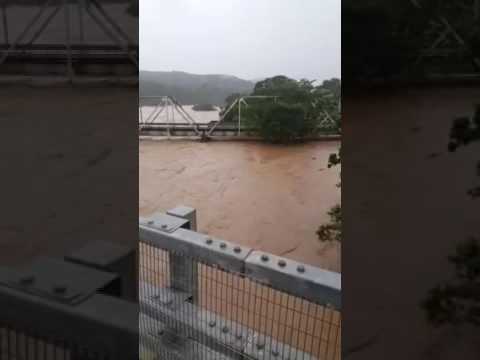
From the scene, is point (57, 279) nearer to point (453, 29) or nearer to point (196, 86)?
point (196, 86)

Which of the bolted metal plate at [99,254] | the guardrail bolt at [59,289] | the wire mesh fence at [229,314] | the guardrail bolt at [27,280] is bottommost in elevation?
the wire mesh fence at [229,314]

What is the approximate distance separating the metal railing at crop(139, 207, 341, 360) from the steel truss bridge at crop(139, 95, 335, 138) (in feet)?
0.84

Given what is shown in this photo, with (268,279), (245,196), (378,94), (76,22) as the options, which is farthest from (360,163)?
(245,196)

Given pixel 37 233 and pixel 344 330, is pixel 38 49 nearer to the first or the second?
pixel 37 233

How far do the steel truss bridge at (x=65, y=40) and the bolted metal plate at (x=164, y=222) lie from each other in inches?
18.5

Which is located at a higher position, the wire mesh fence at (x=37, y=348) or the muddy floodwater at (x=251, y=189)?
the muddy floodwater at (x=251, y=189)

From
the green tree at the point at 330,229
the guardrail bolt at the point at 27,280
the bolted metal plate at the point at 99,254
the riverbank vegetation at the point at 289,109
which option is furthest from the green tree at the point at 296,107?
the guardrail bolt at the point at 27,280

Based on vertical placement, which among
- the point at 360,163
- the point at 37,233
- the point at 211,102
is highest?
the point at 211,102

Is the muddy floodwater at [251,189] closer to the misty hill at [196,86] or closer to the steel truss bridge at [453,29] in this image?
the misty hill at [196,86]

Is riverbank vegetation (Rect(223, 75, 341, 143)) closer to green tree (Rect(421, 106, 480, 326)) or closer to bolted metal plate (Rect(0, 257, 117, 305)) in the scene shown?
green tree (Rect(421, 106, 480, 326))

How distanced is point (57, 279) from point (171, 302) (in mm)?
489

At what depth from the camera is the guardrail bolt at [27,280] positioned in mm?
575

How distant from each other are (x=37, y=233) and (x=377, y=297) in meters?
0.53

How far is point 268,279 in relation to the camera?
0.78 metres
